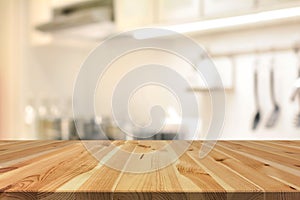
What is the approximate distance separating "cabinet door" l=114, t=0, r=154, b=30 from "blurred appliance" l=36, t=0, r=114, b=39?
0.10 metres

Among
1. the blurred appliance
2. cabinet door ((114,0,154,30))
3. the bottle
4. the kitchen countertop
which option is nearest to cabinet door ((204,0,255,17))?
cabinet door ((114,0,154,30))

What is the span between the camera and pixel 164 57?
2.20 meters

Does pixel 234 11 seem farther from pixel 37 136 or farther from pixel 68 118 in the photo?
pixel 37 136

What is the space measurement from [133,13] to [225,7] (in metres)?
0.57

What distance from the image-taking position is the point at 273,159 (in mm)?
523

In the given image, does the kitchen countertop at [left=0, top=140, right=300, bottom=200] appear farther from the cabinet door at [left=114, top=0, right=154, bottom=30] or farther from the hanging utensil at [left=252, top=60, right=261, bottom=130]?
the cabinet door at [left=114, top=0, right=154, bottom=30]

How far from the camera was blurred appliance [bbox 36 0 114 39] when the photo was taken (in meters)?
1.98

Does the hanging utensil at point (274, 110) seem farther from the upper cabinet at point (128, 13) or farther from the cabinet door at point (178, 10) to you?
the cabinet door at point (178, 10)

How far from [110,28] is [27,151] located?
5.17ft

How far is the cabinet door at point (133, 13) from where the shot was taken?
6.22 feet

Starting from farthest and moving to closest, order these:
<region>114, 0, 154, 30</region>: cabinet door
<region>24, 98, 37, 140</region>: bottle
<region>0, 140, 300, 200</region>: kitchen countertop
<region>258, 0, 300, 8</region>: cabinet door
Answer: <region>24, 98, 37, 140</region>: bottle
<region>114, 0, 154, 30</region>: cabinet door
<region>258, 0, 300, 8</region>: cabinet door
<region>0, 140, 300, 200</region>: kitchen countertop

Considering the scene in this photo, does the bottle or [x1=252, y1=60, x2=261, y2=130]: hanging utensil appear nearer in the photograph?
[x1=252, y1=60, x2=261, y2=130]: hanging utensil

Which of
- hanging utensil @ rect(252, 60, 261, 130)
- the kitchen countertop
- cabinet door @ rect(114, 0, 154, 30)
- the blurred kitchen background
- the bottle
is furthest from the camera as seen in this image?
the bottle

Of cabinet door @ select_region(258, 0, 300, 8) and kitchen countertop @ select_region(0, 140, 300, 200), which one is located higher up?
cabinet door @ select_region(258, 0, 300, 8)
